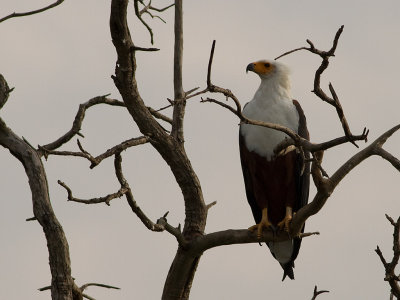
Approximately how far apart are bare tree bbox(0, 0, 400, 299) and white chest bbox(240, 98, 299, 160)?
2.47ft

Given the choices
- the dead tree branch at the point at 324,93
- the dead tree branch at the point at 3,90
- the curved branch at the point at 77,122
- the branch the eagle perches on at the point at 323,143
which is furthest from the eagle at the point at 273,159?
the dead tree branch at the point at 324,93

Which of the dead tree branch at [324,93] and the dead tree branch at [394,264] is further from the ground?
the dead tree branch at [324,93]

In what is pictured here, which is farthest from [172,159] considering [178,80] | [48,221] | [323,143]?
[323,143]

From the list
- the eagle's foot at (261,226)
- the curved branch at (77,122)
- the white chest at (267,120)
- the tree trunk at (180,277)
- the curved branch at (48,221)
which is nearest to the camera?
the curved branch at (48,221)

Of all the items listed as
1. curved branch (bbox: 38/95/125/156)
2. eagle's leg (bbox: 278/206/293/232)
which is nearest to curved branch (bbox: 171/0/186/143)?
curved branch (bbox: 38/95/125/156)

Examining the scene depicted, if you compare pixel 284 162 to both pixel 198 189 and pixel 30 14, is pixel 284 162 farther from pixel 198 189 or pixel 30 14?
pixel 30 14

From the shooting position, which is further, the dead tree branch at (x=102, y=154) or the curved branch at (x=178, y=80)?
the curved branch at (x=178, y=80)

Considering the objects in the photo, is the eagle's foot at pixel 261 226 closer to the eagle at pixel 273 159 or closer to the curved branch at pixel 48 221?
the eagle at pixel 273 159

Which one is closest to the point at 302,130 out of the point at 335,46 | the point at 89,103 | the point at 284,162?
the point at 284,162

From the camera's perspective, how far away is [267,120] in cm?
650

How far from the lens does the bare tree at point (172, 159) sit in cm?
427

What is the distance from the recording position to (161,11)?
627 centimetres

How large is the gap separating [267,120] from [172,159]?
3.69 feet

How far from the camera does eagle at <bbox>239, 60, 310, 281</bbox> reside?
6574 mm
